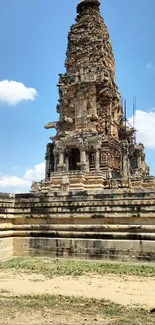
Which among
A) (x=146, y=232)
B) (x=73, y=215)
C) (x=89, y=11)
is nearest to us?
(x=146, y=232)

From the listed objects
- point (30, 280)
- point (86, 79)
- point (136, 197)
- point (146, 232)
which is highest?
point (86, 79)

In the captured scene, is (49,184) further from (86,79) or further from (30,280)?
(30,280)

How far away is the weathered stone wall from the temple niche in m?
16.3

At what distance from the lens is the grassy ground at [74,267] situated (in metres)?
6.41

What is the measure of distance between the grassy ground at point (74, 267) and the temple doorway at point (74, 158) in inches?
944

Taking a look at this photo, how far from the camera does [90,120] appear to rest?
3167cm

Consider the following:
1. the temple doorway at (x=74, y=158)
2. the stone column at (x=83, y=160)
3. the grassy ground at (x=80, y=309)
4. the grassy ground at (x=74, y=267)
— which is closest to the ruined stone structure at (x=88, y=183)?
the temple doorway at (x=74, y=158)

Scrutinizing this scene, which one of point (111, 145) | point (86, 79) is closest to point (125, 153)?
point (111, 145)

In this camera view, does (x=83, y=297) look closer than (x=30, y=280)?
Yes

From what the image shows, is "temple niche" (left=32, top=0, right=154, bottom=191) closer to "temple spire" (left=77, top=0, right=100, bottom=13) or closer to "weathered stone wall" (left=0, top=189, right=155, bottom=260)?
"temple spire" (left=77, top=0, right=100, bottom=13)

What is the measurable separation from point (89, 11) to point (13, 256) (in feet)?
119

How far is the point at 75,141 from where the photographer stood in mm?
29953

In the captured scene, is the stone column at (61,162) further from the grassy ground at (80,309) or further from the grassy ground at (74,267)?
the grassy ground at (80,309)

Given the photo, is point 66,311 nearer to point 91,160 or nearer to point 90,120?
point 91,160
